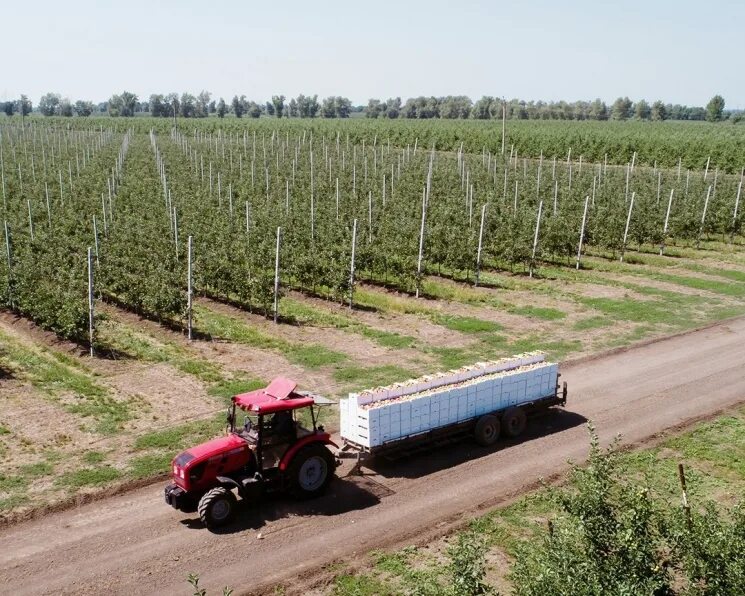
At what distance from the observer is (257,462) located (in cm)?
1419

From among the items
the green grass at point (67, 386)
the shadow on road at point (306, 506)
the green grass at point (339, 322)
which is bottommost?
the green grass at point (67, 386)

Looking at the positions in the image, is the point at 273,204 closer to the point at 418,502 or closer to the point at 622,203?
the point at 622,203

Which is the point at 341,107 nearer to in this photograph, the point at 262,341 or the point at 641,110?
the point at 641,110

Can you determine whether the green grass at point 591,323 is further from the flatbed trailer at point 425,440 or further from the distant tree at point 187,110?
the distant tree at point 187,110

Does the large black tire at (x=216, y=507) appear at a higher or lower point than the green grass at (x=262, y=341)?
higher

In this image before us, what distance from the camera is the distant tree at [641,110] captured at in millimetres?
164125

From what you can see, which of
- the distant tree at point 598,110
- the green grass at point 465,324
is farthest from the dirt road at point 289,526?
the distant tree at point 598,110

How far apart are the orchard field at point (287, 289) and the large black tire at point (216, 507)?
9.26 ft

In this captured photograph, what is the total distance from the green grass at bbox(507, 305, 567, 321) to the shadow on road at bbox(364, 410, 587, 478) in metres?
9.56

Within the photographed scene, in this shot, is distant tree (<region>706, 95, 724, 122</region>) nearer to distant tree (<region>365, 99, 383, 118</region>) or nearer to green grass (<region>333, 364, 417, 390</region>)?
distant tree (<region>365, 99, 383, 118</region>)

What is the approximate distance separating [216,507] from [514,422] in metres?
7.86

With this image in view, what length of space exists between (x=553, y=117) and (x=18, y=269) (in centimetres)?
14816

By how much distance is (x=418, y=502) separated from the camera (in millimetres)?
14867

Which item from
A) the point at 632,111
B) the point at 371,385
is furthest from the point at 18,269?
the point at 632,111
